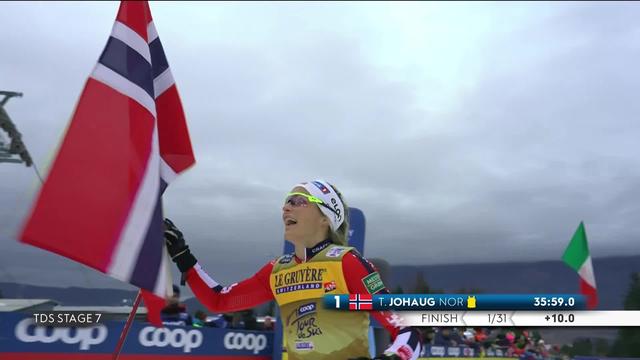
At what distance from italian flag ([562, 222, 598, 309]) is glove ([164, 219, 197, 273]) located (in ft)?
29.5

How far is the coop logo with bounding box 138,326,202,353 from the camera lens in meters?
5.90

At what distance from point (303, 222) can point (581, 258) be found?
10.1m

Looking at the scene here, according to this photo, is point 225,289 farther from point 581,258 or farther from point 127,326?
point 581,258

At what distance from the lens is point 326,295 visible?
3541 mm

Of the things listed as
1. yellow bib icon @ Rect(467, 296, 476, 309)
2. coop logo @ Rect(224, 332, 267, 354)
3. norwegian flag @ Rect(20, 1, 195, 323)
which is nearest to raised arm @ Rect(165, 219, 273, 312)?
norwegian flag @ Rect(20, 1, 195, 323)

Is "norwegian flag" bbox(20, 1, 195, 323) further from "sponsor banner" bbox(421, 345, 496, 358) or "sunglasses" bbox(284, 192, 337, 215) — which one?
"sponsor banner" bbox(421, 345, 496, 358)

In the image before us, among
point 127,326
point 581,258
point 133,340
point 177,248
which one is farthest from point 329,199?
point 581,258

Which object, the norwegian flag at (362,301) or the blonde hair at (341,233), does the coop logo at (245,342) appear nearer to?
the blonde hair at (341,233)

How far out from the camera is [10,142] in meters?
6.12

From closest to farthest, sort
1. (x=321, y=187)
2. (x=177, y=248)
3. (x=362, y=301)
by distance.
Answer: (x=362, y=301)
(x=177, y=248)
(x=321, y=187)

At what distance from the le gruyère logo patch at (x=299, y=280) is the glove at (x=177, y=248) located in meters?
0.59

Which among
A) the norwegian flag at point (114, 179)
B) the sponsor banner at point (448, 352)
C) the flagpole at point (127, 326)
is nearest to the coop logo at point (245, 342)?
the flagpole at point (127, 326)

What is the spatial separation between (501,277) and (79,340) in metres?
56.3

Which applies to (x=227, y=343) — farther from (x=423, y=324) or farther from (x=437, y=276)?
(x=437, y=276)
